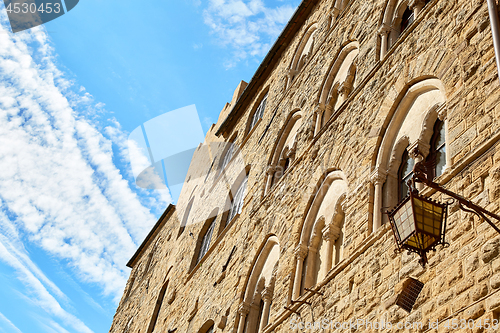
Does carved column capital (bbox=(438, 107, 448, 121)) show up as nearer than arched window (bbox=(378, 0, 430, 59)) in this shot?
Yes

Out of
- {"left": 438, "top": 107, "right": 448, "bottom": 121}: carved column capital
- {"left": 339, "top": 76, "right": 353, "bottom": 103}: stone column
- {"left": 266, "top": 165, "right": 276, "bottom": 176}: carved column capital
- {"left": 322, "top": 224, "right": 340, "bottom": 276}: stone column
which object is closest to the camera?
{"left": 438, "top": 107, "right": 448, "bottom": 121}: carved column capital

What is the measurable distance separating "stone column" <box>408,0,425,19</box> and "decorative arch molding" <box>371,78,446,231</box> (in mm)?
1732

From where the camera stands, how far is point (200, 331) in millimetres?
9273

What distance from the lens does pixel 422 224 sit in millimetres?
3500

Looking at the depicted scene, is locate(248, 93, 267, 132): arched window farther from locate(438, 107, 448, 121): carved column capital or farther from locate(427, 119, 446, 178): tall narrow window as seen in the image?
locate(438, 107, 448, 121): carved column capital

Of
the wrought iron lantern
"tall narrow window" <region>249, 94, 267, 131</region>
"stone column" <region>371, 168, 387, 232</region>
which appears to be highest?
"tall narrow window" <region>249, 94, 267, 131</region>

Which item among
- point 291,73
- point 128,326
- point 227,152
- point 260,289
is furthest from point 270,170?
point 128,326

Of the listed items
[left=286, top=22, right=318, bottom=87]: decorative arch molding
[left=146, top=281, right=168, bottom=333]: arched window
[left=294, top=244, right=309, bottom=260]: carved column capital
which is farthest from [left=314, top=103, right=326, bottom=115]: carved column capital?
[left=146, top=281, right=168, bottom=333]: arched window

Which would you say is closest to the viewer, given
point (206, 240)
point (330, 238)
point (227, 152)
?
point (330, 238)

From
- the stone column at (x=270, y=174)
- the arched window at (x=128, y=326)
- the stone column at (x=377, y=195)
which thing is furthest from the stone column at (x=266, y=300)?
the arched window at (x=128, y=326)

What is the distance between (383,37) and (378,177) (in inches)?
116

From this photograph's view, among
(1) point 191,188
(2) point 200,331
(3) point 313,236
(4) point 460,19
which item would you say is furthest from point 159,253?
(4) point 460,19

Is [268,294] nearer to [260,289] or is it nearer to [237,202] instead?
[260,289]

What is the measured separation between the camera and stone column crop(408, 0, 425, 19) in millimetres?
7114
